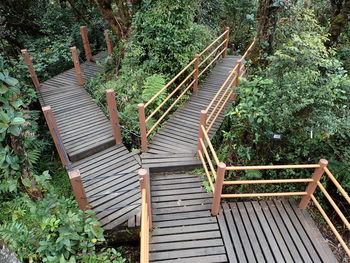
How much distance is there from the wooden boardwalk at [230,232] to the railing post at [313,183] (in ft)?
0.55

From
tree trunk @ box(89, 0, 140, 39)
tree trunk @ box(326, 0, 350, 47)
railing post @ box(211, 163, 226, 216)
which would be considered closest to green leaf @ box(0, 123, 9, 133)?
railing post @ box(211, 163, 226, 216)

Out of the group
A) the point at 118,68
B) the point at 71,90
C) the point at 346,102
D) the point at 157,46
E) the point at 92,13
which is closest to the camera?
the point at 346,102

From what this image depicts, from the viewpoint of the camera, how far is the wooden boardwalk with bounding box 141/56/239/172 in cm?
520

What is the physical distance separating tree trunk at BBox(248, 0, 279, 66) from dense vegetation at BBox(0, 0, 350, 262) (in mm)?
27

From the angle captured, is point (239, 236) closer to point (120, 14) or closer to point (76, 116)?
point (76, 116)

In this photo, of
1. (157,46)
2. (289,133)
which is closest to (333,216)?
(289,133)

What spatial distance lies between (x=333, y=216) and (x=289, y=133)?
204 cm

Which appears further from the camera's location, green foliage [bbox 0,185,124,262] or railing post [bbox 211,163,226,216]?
railing post [bbox 211,163,226,216]

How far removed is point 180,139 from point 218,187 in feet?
7.25

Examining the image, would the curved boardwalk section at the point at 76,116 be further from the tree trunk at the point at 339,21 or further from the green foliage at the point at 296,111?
the tree trunk at the point at 339,21

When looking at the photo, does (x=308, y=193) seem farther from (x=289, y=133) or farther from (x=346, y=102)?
(x=346, y=102)

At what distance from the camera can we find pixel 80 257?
3006 mm

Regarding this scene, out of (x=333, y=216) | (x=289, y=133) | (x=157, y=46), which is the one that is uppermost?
(x=157, y=46)

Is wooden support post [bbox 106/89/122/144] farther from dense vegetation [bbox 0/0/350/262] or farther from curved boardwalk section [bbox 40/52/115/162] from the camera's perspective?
dense vegetation [bbox 0/0/350/262]
